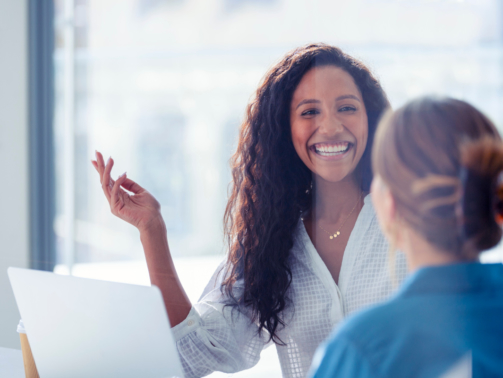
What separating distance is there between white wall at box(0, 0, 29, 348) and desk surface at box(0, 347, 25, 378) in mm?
606

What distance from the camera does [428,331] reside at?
0.51 meters

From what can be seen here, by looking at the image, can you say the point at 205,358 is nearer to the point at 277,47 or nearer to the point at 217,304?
the point at 217,304

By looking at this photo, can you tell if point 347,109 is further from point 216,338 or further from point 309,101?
point 216,338

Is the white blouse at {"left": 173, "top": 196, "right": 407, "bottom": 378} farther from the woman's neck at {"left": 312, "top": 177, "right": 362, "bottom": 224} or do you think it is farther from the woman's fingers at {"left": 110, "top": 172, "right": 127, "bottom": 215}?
the woman's fingers at {"left": 110, "top": 172, "right": 127, "bottom": 215}

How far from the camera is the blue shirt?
49 cm

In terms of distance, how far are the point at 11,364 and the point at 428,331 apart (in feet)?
3.06

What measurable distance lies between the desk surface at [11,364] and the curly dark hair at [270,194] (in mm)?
458

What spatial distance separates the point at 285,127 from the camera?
3.25 feet

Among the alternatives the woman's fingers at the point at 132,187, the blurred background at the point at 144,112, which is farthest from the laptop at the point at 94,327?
the blurred background at the point at 144,112

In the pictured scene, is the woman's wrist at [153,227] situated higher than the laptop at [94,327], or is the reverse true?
the woman's wrist at [153,227]

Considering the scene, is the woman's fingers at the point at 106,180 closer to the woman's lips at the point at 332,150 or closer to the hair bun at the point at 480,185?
the woman's lips at the point at 332,150

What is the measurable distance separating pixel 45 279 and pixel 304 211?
1.68 feet

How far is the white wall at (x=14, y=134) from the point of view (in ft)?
5.67

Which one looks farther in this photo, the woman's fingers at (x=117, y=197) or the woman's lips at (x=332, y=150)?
the woman's fingers at (x=117, y=197)
